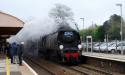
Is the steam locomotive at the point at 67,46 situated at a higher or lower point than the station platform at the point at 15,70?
higher

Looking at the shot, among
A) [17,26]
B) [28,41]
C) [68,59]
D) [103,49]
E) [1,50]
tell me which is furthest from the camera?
[28,41]

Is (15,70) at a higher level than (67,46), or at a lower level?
lower

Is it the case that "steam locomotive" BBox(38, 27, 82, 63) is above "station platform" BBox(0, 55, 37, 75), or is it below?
above

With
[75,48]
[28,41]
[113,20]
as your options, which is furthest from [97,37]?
[75,48]

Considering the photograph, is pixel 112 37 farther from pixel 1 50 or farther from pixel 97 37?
pixel 1 50

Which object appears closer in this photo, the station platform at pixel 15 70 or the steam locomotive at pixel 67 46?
the station platform at pixel 15 70

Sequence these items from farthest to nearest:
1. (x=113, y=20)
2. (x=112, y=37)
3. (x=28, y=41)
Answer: (x=113, y=20) < (x=112, y=37) < (x=28, y=41)

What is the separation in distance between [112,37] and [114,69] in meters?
81.2

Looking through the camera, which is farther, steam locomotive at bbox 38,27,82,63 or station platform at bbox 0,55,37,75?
steam locomotive at bbox 38,27,82,63

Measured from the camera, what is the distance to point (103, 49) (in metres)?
57.2

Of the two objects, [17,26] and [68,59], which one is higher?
[17,26]

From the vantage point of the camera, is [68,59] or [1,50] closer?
[68,59]

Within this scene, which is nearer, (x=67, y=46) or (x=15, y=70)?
(x=15, y=70)

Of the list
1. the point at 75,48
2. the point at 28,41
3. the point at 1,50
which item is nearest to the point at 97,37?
the point at 28,41
